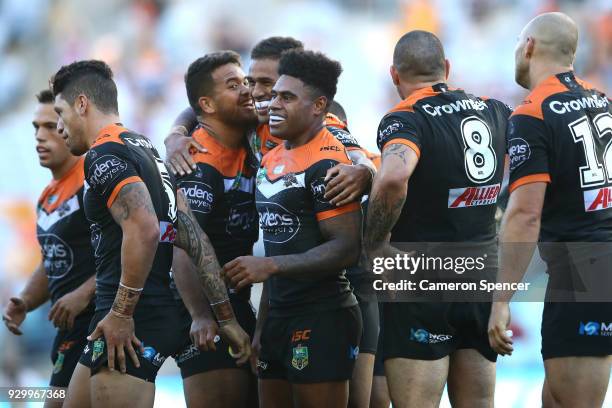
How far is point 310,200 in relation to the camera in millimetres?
6035

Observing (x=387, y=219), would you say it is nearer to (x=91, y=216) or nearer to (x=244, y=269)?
(x=244, y=269)

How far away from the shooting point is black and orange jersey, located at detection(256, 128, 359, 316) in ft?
19.7

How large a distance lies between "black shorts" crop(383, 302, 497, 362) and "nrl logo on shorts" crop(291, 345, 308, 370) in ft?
1.65

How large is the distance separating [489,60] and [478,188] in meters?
9.73

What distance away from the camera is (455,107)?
6.11m

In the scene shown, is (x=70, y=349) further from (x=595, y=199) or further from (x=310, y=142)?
(x=595, y=199)

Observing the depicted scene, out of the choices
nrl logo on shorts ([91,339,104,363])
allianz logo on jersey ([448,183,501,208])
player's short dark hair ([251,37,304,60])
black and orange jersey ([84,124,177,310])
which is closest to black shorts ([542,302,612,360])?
allianz logo on jersey ([448,183,501,208])

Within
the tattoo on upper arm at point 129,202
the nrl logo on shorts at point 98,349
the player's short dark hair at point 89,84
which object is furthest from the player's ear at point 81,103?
the nrl logo on shorts at point 98,349

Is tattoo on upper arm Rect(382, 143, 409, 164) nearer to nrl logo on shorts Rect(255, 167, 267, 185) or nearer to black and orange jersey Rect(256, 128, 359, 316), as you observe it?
black and orange jersey Rect(256, 128, 359, 316)

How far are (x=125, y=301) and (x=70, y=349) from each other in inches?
82.1

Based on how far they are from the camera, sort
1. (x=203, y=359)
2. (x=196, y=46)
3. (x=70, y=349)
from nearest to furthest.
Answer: (x=203, y=359)
(x=70, y=349)
(x=196, y=46)

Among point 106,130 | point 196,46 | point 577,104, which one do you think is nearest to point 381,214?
point 577,104

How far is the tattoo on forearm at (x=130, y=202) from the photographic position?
5.52 meters

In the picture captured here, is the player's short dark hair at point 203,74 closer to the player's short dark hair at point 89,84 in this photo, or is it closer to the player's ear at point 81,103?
the player's short dark hair at point 89,84
